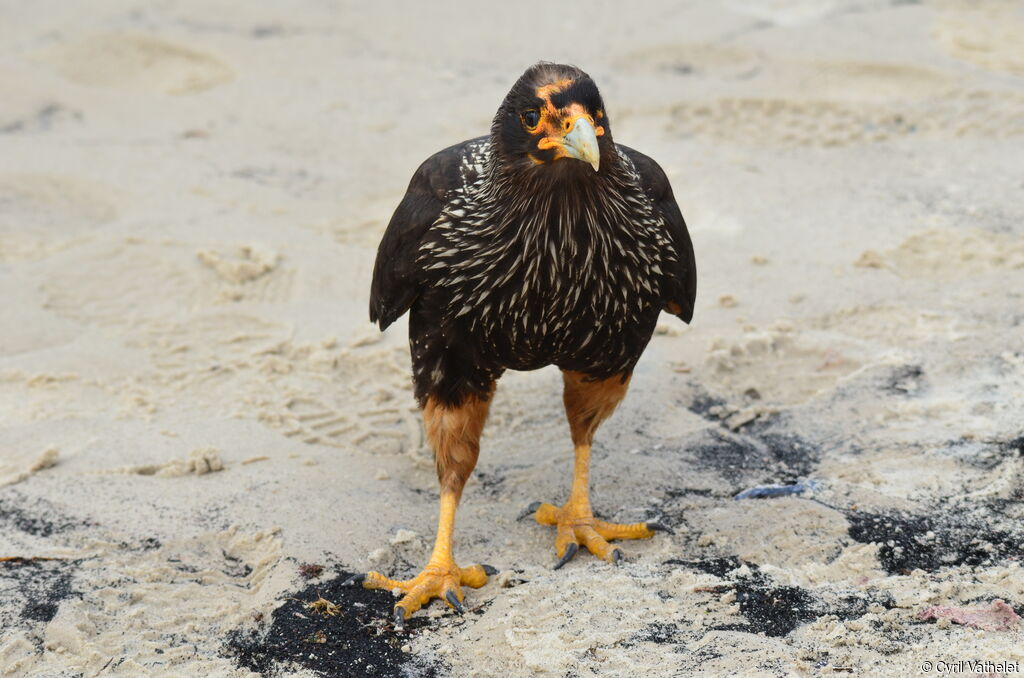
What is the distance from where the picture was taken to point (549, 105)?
3.16m

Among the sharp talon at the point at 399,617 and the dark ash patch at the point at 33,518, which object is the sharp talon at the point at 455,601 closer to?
the sharp talon at the point at 399,617

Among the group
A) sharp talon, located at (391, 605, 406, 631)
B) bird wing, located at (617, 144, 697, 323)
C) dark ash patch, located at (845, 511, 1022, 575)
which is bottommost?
sharp talon, located at (391, 605, 406, 631)

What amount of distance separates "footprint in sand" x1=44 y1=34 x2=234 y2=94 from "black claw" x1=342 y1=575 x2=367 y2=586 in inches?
211

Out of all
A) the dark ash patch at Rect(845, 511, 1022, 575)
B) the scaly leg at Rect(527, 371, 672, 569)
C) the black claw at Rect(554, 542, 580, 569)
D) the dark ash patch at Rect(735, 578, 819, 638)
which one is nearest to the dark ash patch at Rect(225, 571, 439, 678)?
the black claw at Rect(554, 542, 580, 569)

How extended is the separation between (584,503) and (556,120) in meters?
1.52

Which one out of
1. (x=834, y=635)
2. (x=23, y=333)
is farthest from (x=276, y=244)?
(x=834, y=635)

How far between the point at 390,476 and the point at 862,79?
4941 millimetres

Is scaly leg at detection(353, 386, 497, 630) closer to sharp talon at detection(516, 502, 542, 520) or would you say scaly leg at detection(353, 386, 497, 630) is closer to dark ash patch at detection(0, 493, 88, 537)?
sharp talon at detection(516, 502, 542, 520)

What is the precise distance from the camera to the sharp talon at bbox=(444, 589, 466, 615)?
11.7 feet

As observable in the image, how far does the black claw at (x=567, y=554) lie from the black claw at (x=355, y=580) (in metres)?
0.65

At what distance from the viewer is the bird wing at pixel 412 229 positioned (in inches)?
145

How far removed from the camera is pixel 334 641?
3.36 meters

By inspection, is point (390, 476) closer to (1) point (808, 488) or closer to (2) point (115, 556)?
(2) point (115, 556)

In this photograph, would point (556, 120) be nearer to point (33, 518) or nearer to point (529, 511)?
point (529, 511)
